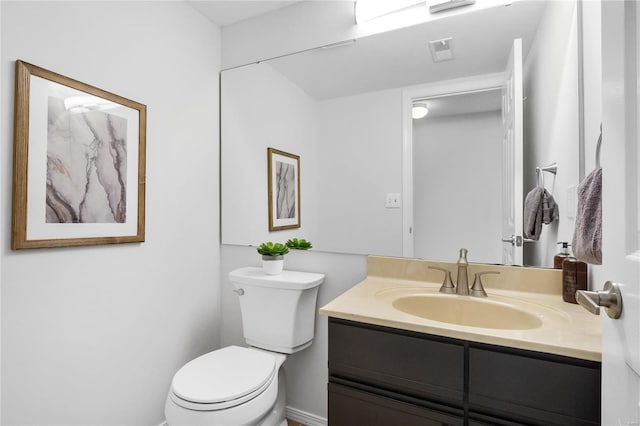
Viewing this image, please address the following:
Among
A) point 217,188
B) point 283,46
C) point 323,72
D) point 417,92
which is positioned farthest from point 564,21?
point 217,188

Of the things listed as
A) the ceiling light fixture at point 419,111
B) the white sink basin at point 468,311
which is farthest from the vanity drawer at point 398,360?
the ceiling light fixture at point 419,111

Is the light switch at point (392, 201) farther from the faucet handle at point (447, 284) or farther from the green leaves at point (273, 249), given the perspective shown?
the green leaves at point (273, 249)

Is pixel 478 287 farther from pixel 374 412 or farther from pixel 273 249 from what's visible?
pixel 273 249

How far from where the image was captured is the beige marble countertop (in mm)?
846

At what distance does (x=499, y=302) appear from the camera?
1192 millimetres

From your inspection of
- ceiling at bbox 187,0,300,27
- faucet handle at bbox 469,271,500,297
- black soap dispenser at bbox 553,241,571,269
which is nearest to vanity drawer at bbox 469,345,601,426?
faucet handle at bbox 469,271,500,297

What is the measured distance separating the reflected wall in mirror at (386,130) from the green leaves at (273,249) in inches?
4.0

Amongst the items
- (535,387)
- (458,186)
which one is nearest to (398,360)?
(535,387)

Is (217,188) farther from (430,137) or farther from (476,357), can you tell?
(476,357)

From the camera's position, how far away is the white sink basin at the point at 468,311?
1.13m

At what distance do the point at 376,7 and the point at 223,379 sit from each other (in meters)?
1.80

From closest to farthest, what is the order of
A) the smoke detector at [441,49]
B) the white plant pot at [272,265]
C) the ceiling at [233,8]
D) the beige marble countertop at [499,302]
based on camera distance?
the beige marble countertop at [499,302]
the smoke detector at [441,49]
the white plant pot at [272,265]
the ceiling at [233,8]

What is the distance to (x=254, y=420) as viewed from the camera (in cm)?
126

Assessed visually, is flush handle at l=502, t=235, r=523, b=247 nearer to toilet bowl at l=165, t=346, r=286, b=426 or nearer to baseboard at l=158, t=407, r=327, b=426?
toilet bowl at l=165, t=346, r=286, b=426
